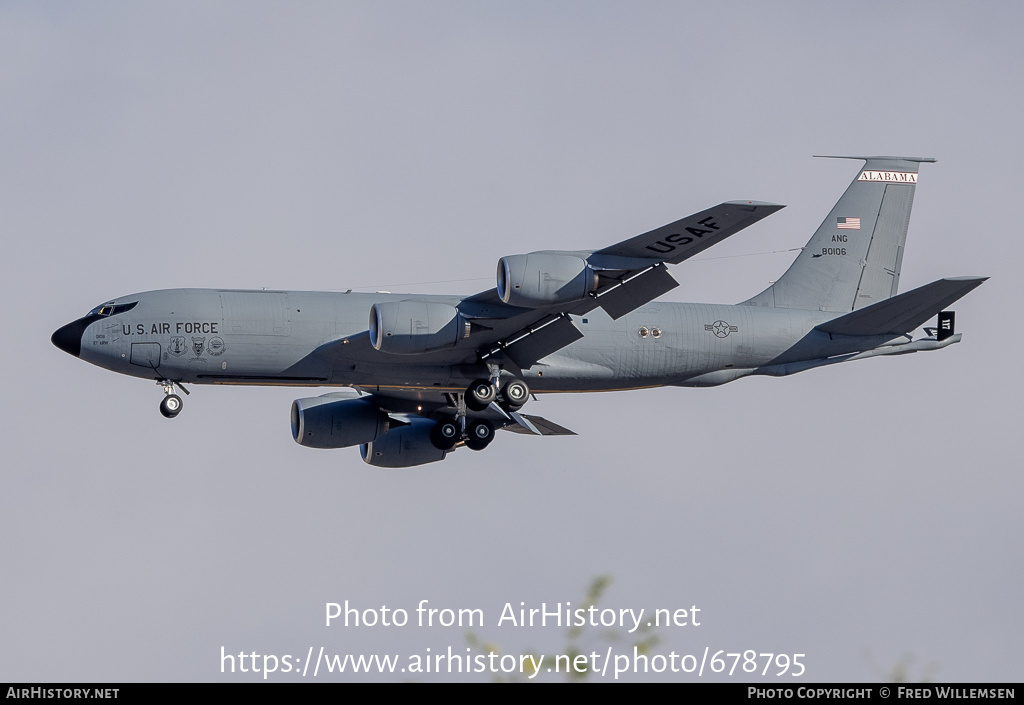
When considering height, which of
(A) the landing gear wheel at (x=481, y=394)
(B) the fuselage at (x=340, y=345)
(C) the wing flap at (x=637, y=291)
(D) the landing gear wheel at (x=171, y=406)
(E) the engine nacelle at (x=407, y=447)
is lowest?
(E) the engine nacelle at (x=407, y=447)

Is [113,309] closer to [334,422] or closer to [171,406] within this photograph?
[171,406]

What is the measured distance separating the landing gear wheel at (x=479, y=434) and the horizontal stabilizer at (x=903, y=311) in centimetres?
1070

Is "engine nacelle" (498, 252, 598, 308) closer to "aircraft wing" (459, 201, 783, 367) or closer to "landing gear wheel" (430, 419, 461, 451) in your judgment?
"aircraft wing" (459, 201, 783, 367)

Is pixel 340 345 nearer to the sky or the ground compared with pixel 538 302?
nearer to the ground

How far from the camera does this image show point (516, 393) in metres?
39.8

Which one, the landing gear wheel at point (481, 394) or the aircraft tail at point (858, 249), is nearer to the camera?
the landing gear wheel at point (481, 394)

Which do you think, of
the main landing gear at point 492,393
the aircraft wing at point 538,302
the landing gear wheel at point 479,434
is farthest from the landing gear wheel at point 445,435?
the aircraft wing at point 538,302

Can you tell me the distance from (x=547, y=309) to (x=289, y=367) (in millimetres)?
7547

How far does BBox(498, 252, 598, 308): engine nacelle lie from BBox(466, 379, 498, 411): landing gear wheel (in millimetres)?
4864

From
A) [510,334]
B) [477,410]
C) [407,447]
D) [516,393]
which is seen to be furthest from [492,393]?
[407,447]

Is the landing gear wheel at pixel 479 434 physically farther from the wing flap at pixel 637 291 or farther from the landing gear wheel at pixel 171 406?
the landing gear wheel at pixel 171 406

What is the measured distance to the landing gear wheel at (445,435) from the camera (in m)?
44.4

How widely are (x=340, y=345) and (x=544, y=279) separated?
6913 mm
